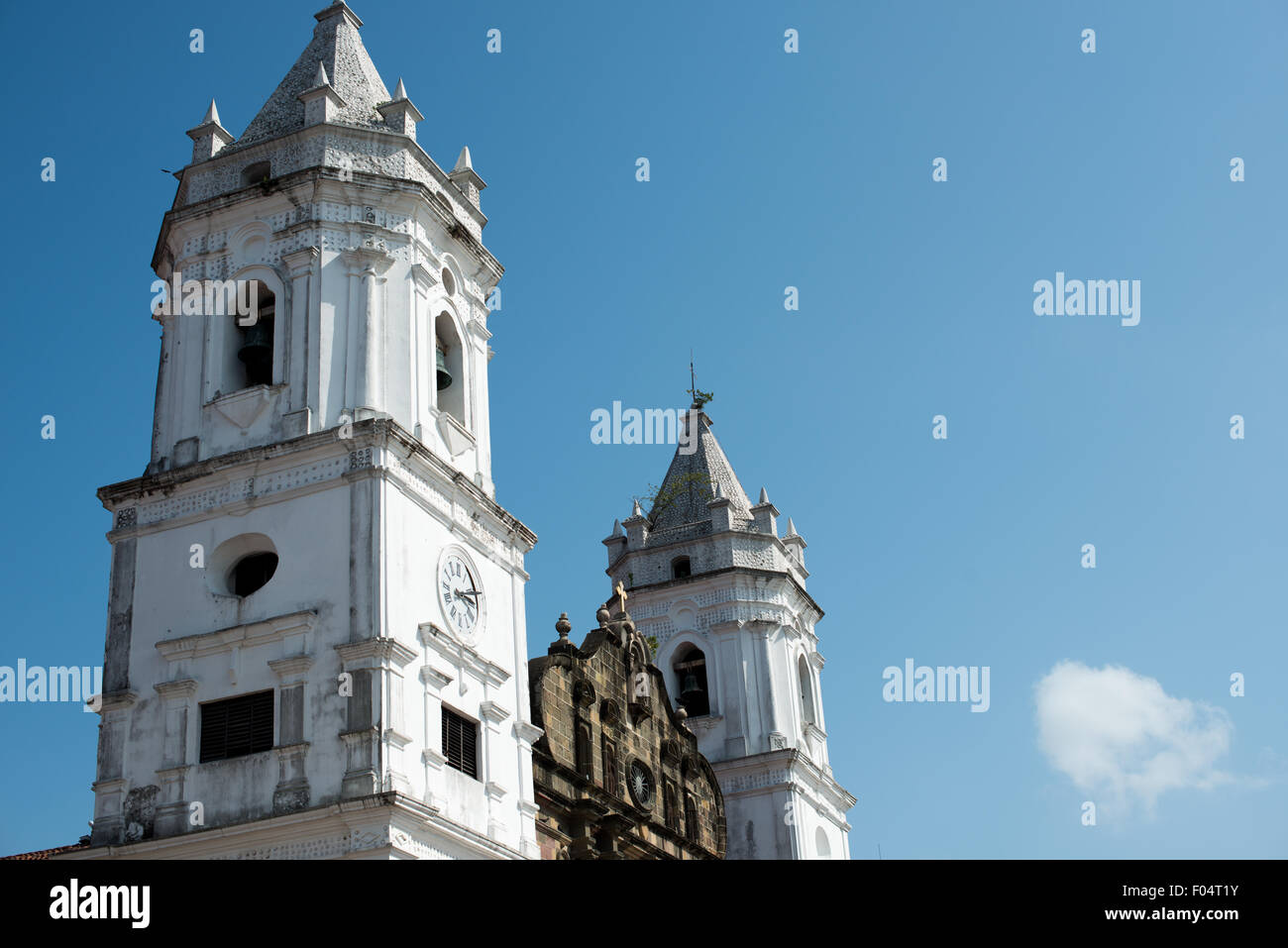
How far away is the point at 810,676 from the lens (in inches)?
1468

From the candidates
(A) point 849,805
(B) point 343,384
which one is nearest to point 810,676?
(A) point 849,805

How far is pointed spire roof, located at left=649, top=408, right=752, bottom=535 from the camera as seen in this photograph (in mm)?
38312

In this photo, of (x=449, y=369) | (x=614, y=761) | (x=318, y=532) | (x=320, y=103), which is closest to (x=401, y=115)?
(x=320, y=103)

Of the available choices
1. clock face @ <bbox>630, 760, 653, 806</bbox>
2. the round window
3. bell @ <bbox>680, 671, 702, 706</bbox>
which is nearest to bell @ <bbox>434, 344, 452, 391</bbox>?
the round window

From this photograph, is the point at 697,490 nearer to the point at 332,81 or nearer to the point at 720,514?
the point at 720,514

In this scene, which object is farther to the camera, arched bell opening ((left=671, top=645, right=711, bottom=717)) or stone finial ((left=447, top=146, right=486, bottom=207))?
arched bell opening ((left=671, top=645, right=711, bottom=717))

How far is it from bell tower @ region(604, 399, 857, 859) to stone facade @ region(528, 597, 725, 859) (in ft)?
5.99

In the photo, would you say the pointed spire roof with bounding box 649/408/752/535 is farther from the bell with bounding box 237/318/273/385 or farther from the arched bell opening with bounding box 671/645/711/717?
the bell with bounding box 237/318/273/385

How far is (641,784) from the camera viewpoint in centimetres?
2922

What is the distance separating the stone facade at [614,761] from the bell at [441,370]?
16.5 feet

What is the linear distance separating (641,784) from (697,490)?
11280 mm
